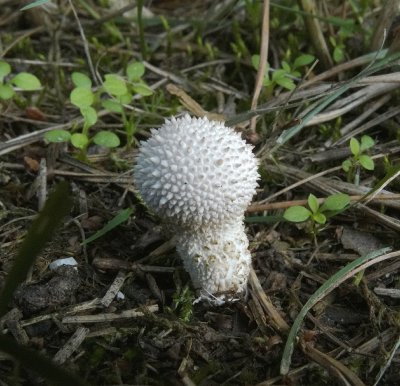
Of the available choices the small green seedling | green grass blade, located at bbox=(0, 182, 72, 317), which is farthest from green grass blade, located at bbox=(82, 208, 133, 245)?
green grass blade, located at bbox=(0, 182, 72, 317)

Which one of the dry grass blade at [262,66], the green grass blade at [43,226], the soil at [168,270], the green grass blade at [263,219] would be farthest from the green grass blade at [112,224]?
the green grass blade at [43,226]

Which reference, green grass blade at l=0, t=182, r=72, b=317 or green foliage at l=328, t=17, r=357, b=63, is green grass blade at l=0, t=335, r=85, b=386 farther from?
green foliage at l=328, t=17, r=357, b=63

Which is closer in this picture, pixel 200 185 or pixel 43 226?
pixel 43 226

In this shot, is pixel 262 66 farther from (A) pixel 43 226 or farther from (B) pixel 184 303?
(A) pixel 43 226

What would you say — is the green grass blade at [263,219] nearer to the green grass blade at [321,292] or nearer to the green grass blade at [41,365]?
the green grass blade at [321,292]

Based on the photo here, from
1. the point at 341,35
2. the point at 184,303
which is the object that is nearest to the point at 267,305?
the point at 184,303

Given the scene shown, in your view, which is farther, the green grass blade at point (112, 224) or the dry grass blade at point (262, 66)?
the dry grass blade at point (262, 66)
